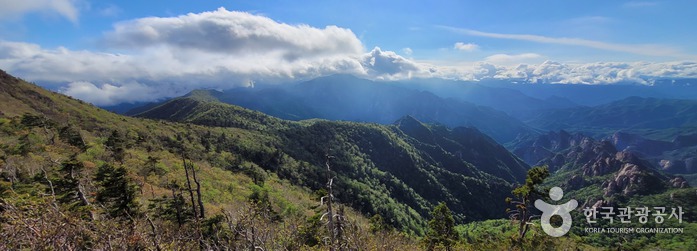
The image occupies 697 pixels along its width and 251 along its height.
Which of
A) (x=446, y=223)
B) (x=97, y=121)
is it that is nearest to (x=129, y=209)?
(x=446, y=223)

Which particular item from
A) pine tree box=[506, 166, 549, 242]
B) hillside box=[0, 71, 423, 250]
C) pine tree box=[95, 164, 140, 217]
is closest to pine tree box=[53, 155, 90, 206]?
hillside box=[0, 71, 423, 250]

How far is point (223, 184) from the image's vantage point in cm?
6788

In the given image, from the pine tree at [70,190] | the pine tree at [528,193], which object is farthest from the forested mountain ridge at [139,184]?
the pine tree at [528,193]

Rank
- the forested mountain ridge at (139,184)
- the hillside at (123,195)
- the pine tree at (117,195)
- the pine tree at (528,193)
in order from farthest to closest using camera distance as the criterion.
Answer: the pine tree at (528,193) → the pine tree at (117,195) → the forested mountain ridge at (139,184) → the hillside at (123,195)

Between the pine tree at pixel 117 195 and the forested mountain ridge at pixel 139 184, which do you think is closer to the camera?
the forested mountain ridge at pixel 139 184

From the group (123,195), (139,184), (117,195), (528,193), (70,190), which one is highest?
(70,190)

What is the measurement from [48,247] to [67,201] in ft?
67.7

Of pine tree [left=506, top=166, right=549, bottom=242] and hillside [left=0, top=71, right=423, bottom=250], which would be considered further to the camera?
pine tree [left=506, top=166, right=549, bottom=242]

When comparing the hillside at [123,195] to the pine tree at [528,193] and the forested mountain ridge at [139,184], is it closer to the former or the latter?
the forested mountain ridge at [139,184]

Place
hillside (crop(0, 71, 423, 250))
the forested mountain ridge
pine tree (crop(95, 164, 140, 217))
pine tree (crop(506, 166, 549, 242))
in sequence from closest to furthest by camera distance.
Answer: hillside (crop(0, 71, 423, 250)) → the forested mountain ridge → pine tree (crop(95, 164, 140, 217)) → pine tree (crop(506, 166, 549, 242))

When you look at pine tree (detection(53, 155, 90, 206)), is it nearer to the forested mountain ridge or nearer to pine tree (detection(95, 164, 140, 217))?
the forested mountain ridge

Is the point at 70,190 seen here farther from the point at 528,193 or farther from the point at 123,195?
the point at 528,193

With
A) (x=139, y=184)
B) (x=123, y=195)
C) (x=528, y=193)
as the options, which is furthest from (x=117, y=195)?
(x=528, y=193)

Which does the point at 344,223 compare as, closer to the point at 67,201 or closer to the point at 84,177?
the point at 67,201
